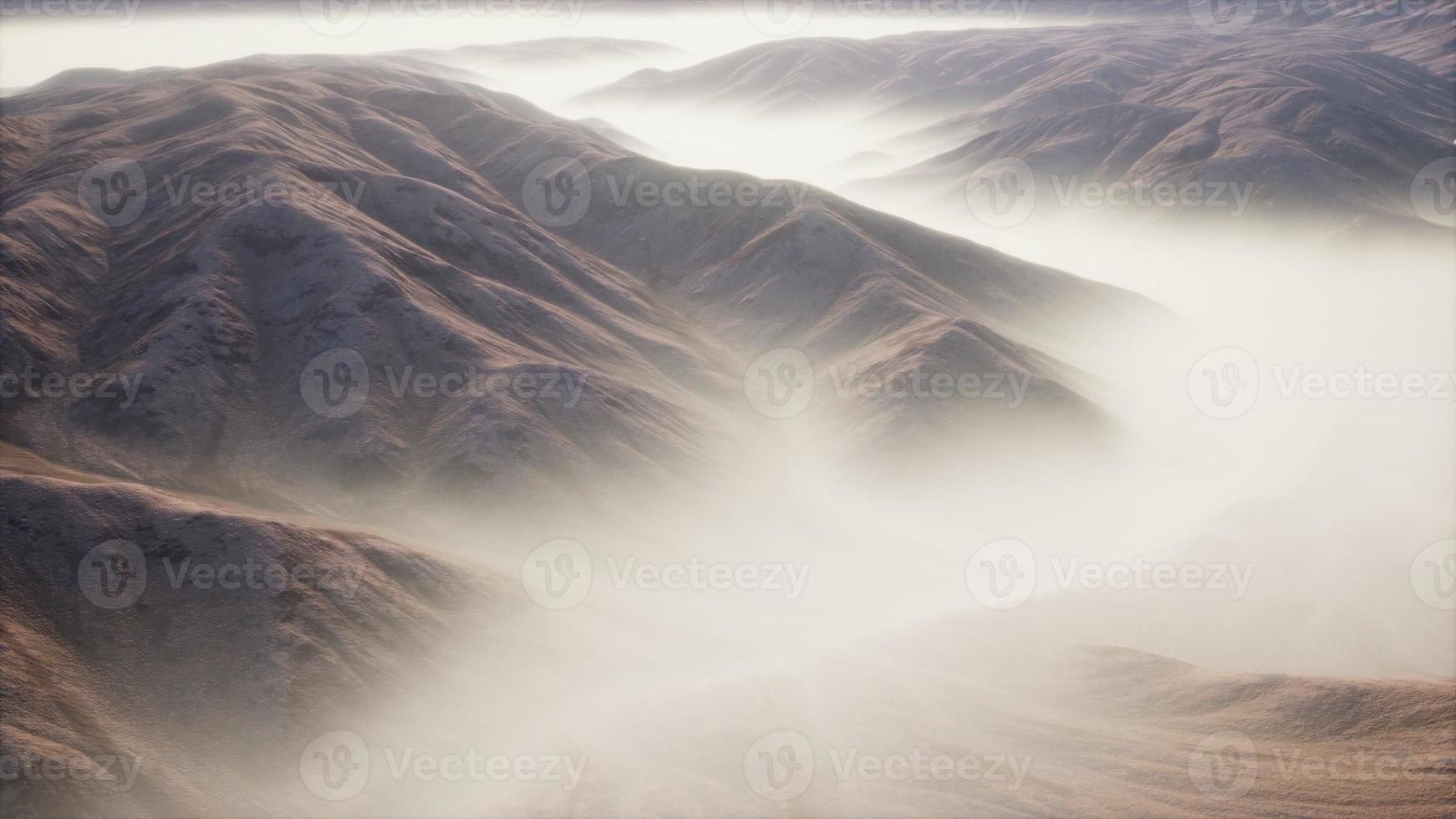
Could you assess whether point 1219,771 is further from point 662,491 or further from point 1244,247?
point 1244,247

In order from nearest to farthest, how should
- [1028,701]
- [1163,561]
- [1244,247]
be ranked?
[1028,701] → [1163,561] → [1244,247]

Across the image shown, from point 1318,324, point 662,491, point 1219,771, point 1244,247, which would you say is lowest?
point 1219,771

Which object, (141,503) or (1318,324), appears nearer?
(141,503)

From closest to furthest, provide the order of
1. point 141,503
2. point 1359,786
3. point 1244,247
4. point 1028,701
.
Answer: point 1359,786
point 141,503
point 1028,701
point 1244,247

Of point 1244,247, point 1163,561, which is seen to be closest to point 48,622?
point 1163,561

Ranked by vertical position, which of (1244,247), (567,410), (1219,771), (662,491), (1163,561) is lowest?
(1219,771)

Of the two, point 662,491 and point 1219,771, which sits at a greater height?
point 662,491

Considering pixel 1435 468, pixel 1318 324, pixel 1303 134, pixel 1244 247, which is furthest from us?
pixel 1303 134

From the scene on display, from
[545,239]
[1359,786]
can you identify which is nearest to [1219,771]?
[1359,786]

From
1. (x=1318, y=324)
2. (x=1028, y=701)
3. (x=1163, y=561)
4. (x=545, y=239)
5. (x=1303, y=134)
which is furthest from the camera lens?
(x=1303, y=134)

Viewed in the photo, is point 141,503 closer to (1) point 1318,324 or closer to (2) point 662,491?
(2) point 662,491
